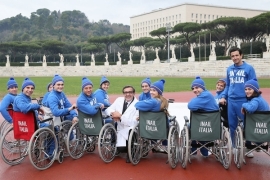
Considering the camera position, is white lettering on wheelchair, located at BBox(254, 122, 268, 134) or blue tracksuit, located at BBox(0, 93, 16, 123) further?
blue tracksuit, located at BBox(0, 93, 16, 123)

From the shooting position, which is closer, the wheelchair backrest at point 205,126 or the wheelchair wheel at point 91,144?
the wheelchair backrest at point 205,126

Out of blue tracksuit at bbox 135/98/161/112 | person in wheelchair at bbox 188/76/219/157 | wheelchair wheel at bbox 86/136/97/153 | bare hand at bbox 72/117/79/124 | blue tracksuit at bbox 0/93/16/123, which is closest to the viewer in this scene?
person in wheelchair at bbox 188/76/219/157

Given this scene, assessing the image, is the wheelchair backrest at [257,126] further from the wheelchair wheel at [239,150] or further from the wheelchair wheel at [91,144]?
the wheelchair wheel at [91,144]

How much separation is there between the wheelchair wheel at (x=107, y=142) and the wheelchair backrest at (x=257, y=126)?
7.26 feet

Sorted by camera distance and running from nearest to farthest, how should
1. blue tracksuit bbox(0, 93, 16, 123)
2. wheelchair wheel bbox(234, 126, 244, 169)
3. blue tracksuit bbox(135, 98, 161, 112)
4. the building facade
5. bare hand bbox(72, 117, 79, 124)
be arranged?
wheelchair wheel bbox(234, 126, 244, 169), blue tracksuit bbox(135, 98, 161, 112), bare hand bbox(72, 117, 79, 124), blue tracksuit bbox(0, 93, 16, 123), the building facade

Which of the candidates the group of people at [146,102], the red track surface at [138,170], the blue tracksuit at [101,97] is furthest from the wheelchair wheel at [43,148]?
the blue tracksuit at [101,97]

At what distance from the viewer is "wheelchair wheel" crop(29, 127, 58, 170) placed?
183 inches

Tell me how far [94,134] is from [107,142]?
263 millimetres

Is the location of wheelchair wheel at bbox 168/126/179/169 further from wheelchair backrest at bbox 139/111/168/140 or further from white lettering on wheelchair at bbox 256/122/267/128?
white lettering on wheelchair at bbox 256/122/267/128

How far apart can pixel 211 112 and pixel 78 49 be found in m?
76.3

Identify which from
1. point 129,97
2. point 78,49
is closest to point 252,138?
point 129,97

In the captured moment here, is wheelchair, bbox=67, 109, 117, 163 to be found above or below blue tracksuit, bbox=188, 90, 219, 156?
below

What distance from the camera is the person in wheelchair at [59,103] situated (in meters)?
5.34

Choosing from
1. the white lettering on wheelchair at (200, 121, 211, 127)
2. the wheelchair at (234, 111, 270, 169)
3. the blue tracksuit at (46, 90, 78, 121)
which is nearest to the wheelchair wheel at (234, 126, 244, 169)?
the wheelchair at (234, 111, 270, 169)
